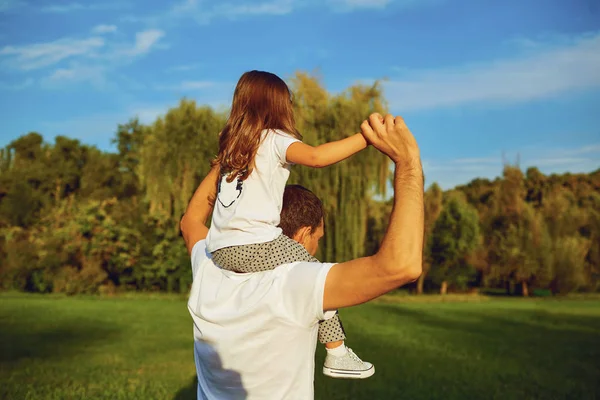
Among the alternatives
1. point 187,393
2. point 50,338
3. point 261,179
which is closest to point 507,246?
point 50,338

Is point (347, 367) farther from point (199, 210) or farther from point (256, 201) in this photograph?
point (199, 210)

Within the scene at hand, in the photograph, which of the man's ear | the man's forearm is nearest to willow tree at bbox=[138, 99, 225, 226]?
the man's ear

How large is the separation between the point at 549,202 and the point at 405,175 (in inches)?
1525

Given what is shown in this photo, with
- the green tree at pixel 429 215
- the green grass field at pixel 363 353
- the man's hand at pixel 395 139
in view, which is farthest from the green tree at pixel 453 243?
the man's hand at pixel 395 139

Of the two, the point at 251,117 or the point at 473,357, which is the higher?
the point at 251,117

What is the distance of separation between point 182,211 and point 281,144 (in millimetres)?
23630

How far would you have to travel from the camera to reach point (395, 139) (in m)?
1.77

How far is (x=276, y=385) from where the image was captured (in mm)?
1900

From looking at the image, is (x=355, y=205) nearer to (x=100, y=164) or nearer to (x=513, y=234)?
(x=513, y=234)

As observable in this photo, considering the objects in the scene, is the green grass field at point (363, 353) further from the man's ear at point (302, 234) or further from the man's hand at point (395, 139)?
the man's hand at point (395, 139)

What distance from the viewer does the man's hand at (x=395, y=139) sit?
5.77 feet

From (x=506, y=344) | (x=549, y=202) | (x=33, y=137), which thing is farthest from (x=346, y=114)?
(x=33, y=137)

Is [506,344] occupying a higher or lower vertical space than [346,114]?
lower

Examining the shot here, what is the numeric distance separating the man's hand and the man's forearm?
3 cm
